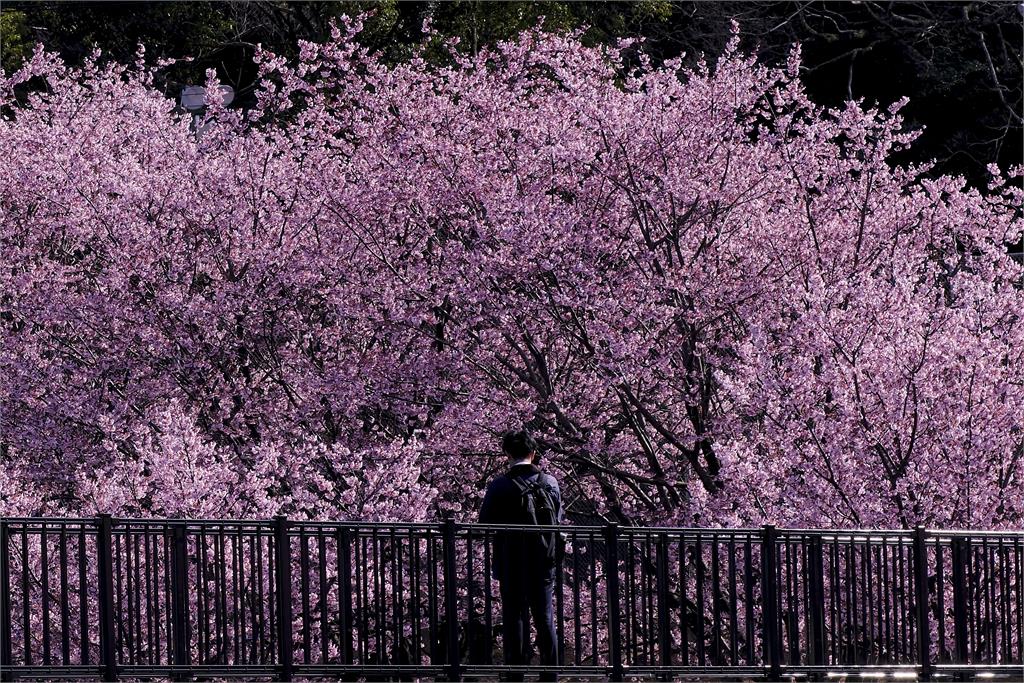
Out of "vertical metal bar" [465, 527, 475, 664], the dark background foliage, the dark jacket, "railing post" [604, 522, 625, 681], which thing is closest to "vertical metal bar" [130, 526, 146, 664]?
"vertical metal bar" [465, 527, 475, 664]

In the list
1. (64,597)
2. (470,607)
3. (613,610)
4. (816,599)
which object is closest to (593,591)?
(613,610)

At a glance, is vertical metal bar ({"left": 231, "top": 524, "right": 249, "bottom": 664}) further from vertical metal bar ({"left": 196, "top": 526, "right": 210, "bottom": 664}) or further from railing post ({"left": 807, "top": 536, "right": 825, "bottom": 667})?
railing post ({"left": 807, "top": 536, "right": 825, "bottom": 667})

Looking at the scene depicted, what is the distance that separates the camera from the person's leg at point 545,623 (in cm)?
1130

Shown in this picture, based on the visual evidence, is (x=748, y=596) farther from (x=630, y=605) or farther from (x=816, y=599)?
(x=630, y=605)

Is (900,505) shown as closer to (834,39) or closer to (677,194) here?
(677,194)

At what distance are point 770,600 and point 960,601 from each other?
1.81 metres

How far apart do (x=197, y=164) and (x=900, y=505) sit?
9465mm

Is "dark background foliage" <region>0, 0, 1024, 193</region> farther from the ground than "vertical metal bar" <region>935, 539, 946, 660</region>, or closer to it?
farther from the ground

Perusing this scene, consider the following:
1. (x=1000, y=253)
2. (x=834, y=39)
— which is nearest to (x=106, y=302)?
(x=1000, y=253)

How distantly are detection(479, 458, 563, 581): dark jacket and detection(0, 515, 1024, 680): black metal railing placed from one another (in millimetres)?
132

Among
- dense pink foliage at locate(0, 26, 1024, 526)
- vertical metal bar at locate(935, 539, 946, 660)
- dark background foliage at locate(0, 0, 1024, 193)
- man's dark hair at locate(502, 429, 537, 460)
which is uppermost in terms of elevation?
dark background foliage at locate(0, 0, 1024, 193)

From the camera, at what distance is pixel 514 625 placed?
11414 millimetres

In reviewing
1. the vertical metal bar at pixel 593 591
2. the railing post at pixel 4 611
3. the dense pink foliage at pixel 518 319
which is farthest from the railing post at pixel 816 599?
the railing post at pixel 4 611

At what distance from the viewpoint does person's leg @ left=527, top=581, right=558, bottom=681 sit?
11.3 m
